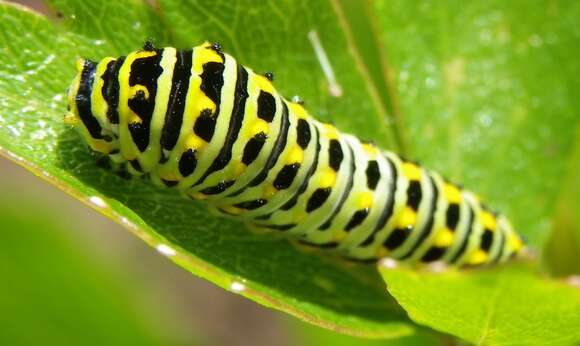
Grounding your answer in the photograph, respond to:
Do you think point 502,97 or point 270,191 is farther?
point 502,97

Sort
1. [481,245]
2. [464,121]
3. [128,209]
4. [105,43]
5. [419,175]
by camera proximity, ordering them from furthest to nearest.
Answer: [464,121]
[481,245]
[419,175]
[105,43]
[128,209]

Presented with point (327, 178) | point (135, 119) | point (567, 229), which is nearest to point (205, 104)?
point (135, 119)

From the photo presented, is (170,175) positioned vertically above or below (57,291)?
above

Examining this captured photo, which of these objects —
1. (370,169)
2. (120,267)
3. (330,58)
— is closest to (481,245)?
(370,169)

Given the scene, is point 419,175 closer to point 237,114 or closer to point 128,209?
point 237,114

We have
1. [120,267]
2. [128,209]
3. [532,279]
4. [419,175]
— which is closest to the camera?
[532,279]

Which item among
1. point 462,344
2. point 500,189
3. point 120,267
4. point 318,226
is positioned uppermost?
point 500,189

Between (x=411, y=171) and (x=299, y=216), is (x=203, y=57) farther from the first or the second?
(x=411, y=171)
